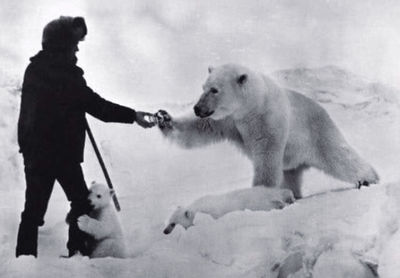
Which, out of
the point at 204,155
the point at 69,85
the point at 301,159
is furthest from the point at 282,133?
the point at 69,85

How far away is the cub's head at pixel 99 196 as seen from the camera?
3133 mm

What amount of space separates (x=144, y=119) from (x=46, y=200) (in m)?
0.74

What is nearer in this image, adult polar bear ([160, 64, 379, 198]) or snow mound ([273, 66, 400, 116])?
adult polar bear ([160, 64, 379, 198])

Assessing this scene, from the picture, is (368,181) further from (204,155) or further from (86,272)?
(86,272)

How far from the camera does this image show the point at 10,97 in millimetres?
3408

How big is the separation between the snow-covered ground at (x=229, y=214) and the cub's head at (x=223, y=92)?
232 mm

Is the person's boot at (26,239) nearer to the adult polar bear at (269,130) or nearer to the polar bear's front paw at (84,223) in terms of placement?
the polar bear's front paw at (84,223)

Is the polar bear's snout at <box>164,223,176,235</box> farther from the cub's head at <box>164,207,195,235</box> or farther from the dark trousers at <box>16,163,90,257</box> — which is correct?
the dark trousers at <box>16,163,90,257</box>

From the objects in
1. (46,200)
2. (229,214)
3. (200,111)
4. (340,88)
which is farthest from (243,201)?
(46,200)

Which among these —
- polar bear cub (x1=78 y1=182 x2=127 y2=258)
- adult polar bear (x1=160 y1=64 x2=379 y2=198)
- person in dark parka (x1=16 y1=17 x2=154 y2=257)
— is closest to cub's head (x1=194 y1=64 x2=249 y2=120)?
adult polar bear (x1=160 y1=64 x2=379 y2=198)

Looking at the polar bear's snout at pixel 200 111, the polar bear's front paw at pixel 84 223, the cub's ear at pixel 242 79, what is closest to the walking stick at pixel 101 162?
the polar bear's front paw at pixel 84 223

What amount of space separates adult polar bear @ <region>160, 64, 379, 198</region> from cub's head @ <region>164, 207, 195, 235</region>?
430 millimetres

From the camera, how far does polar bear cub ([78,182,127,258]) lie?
10.1 ft

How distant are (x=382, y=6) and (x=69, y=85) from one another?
6.84 feet
